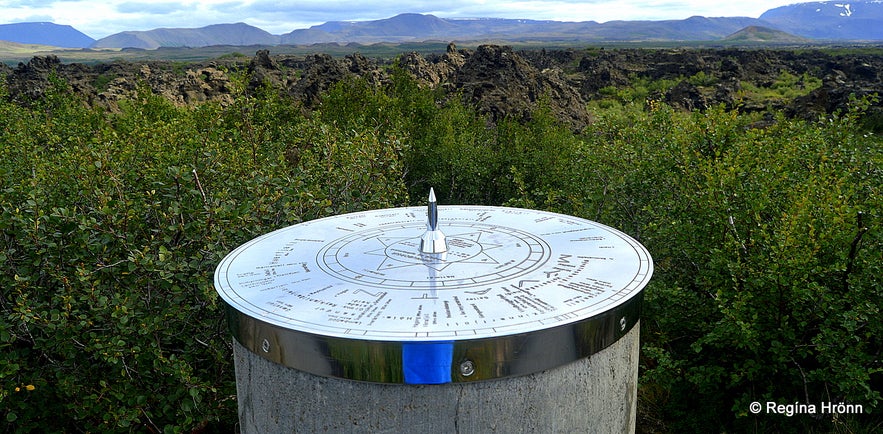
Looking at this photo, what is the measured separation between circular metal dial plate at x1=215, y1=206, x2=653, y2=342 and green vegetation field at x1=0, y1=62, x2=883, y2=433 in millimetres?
782

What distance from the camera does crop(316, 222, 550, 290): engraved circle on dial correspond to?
2.82 metres

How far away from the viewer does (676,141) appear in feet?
15.8

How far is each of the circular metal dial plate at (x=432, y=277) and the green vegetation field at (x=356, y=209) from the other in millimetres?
782

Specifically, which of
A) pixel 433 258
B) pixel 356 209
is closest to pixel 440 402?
pixel 433 258

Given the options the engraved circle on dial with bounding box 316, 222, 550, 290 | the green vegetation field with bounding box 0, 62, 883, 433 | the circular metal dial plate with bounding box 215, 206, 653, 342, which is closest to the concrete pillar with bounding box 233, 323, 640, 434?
the circular metal dial plate with bounding box 215, 206, 653, 342

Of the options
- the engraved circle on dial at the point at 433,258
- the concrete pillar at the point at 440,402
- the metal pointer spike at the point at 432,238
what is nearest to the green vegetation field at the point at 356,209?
the engraved circle on dial at the point at 433,258

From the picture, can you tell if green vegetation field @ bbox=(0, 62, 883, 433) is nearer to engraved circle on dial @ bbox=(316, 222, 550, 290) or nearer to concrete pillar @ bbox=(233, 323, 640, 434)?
engraved circle on dial @ bbox=(316, 222, 550, 290)

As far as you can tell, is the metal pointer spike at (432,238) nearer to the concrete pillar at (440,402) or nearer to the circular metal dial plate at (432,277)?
the circular metal dial plate at (432,277)

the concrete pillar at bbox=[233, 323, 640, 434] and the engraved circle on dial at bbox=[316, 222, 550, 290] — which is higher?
the engraved circle on dial at bbox=[316, 222, 550, 290]

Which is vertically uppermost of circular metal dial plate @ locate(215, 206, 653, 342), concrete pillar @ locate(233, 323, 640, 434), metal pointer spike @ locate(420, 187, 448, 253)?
metal pointer spike @ locate(420, 187, 448, 253)

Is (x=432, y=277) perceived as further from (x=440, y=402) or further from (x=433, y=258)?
(x=440, y=402)

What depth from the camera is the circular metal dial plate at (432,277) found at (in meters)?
2.37

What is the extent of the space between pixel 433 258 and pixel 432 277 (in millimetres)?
270

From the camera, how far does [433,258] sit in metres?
3.11
